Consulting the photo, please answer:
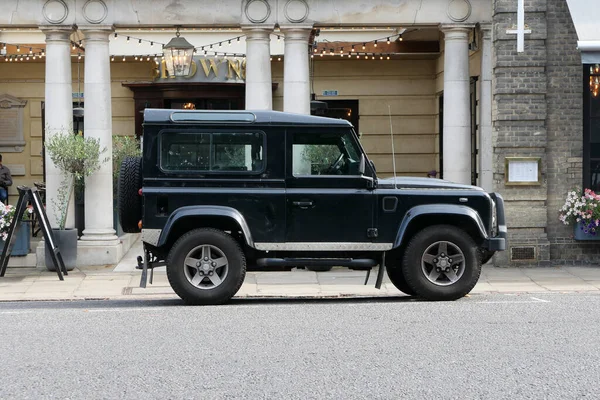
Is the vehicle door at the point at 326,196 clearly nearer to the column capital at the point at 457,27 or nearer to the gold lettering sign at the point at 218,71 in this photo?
the column capital at the point at 457,27

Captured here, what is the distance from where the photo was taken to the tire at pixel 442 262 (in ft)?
37.4

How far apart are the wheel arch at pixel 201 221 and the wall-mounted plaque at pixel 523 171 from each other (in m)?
6.84

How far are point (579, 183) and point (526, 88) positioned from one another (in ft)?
5.88

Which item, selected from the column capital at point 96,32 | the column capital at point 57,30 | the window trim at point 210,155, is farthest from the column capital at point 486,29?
the window trim at point 210,155

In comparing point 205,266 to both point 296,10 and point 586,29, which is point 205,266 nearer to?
point 296,10

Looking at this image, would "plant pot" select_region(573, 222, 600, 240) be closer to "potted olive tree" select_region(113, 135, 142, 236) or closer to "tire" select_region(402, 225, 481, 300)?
"tire" select_region(402, 225, 481, 300)

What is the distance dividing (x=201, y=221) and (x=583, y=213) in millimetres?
7684

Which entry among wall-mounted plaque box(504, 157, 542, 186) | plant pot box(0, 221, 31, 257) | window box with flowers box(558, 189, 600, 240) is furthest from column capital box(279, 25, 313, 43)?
plant pot box(0, 221, 31, 257)

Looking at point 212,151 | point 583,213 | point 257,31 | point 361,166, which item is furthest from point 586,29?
point 212,151

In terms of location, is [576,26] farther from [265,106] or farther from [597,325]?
[597,325]

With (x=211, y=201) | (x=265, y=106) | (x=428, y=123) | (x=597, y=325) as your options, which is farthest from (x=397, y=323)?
(x=428, y=123)

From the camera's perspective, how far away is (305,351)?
26.6 feet

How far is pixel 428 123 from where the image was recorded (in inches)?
891

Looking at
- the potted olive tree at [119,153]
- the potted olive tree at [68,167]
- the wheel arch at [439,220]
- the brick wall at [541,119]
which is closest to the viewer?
the wheel arch at [439,220]
